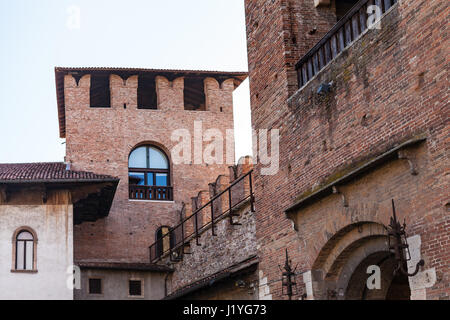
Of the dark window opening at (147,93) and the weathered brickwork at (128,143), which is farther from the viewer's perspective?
the dark window opening at (147,93)

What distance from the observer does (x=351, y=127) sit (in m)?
11.0

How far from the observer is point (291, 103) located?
12.8m

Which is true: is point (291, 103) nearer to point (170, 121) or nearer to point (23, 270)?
point (23, 270)

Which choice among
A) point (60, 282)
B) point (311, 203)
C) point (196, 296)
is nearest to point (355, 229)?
point (311, 203)

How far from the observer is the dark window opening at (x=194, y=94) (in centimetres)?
2733

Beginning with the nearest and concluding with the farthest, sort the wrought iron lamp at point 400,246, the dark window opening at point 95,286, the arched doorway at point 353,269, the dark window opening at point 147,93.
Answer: the wrought iron lamp at point 400,246 < the arched doorway at point 353,269 < the dark window opening at point 95,286 < the dark window opening at point 147,93

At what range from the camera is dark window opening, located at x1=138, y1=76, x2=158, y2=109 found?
2722cm

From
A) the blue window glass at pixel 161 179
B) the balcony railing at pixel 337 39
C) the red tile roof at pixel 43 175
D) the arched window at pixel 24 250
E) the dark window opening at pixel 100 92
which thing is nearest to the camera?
the balcony railing at pixel 337 39

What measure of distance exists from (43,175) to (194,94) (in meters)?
9.69

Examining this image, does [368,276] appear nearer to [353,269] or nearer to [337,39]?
[353,269]

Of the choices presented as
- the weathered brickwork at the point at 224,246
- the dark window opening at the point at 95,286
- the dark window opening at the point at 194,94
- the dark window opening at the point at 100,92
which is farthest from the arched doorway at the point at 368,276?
the dark window opening at the point at 100,92

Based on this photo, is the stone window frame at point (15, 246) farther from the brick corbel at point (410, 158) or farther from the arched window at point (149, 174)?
the brick corbel at point (410, 158)

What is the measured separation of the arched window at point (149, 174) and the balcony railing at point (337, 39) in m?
13.3

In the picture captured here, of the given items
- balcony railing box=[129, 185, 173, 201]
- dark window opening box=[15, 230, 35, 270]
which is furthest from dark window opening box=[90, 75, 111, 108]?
dark window opening box=[15, 230, 35, 270]
